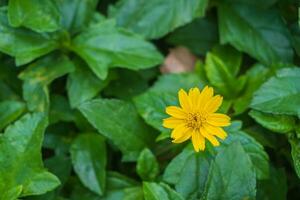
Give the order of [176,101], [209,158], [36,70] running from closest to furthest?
[209,158], [176,101], [36,70]

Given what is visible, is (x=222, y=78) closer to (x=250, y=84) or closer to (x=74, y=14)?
(x=250, y=84)

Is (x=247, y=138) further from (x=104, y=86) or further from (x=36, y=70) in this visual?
(x=36, y=70)

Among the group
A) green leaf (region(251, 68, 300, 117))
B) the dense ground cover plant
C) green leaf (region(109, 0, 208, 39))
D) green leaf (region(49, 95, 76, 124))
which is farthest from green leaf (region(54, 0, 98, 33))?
green leaf (region(251, 68, 300, 117))

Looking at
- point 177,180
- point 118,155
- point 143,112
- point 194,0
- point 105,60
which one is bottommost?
point 118,155

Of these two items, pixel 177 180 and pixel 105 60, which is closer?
pixel 177 180

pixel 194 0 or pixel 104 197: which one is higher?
pixel 194 0

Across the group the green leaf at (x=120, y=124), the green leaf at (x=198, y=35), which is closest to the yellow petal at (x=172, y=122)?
the green leaf at (x=120, y=124)

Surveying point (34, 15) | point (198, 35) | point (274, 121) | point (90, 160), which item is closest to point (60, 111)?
point (90, 160)

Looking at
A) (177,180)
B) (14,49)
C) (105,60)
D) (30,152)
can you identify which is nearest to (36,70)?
(14,49)

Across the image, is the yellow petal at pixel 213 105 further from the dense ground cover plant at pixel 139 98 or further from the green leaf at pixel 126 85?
the green leaf at pixel 126 85
